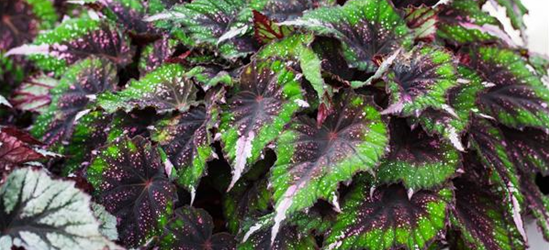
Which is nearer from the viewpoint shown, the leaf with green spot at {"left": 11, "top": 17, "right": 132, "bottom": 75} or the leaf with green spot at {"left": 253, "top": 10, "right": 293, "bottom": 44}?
the leaf with green spot at {"left": 253, "top": 10, "right": 293, "bottom": 44}

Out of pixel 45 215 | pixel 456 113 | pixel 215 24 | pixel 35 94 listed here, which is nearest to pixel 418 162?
pixel 456 113

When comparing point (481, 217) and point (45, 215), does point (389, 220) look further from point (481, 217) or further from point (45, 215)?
point (45, 215)

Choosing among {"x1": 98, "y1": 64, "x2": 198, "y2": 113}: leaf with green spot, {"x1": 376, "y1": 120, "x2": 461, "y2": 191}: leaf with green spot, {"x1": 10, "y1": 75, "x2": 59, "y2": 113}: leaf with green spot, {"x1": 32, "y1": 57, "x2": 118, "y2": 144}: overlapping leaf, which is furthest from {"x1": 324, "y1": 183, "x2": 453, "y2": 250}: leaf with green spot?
{"x1": 10, "y1": 75, "x2": 59, "y2": 113}: leaf with green spot

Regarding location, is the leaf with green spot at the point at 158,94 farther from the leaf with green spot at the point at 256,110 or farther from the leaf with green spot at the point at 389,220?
the leaf with green spot at the point at 389,220

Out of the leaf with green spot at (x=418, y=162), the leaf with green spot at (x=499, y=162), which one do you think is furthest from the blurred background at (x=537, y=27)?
the leaf with green spot at (x=418, y=162)

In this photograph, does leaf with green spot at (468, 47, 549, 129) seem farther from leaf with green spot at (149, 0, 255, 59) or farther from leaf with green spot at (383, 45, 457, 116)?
leaf with green spot at (149, 0, 255, 59)

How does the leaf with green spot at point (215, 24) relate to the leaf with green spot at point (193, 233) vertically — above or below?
above
